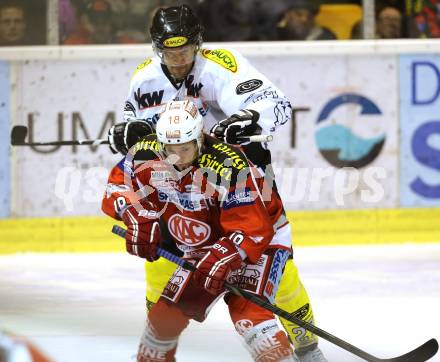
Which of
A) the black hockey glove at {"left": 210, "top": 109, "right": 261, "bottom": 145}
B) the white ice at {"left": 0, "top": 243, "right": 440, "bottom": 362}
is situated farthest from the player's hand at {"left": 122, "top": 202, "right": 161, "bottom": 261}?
the white ice at {"left": 0, "top": 243, "right": 440, "bottom": 362}

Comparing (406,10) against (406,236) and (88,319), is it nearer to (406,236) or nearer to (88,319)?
(406,236)

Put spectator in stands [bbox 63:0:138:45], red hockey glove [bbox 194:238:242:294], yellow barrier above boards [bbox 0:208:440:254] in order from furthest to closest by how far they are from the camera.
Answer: spectator in stands [bbox 63:0:138:45] < yellow barrier above boards [bbox 0:208:440:254] < red hockey glove [bbox 194:238:242:294]

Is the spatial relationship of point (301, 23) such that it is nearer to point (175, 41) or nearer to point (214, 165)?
point (175, 41)

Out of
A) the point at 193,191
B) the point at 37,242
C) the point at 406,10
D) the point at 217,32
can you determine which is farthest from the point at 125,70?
the point at 193,191

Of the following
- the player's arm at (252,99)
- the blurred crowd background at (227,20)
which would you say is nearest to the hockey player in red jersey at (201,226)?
the player's arm at (252,99)

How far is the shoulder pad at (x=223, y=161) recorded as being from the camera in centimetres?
351

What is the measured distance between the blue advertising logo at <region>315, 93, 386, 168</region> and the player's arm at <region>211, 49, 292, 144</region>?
2.87 m

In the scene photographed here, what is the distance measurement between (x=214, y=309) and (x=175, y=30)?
1794mm

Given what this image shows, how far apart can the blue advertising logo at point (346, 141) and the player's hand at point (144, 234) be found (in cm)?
337

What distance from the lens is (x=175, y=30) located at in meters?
3.88

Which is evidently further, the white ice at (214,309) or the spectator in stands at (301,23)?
the spectator in stands at (301,23)

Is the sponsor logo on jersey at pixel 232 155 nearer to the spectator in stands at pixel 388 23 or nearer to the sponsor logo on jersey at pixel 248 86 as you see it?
the sponsor logo on jersey at pixel 248 86

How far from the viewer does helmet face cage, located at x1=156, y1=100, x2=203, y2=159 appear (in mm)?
3490

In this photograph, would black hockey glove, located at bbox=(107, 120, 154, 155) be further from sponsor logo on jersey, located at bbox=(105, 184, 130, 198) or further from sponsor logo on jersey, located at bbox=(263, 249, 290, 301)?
sponsor logo on jersey, located at bbox=(263, 249, 290, 301)
